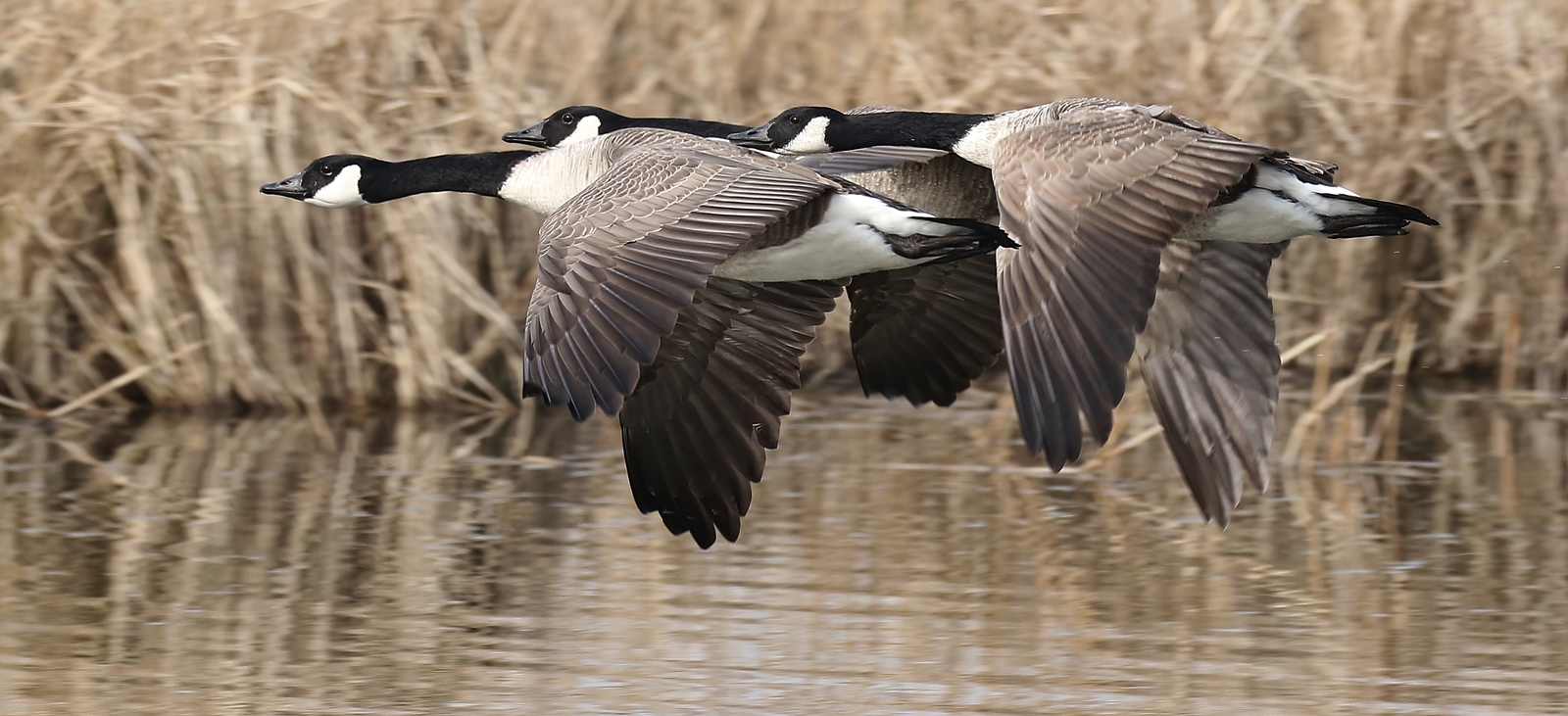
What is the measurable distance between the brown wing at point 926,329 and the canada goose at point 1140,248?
45cm

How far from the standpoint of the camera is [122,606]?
25.3ft

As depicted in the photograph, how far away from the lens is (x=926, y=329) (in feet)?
26.4

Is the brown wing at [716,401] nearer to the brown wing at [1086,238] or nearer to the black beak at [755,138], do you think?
the black beak at [755,138]

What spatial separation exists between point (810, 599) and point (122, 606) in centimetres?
231

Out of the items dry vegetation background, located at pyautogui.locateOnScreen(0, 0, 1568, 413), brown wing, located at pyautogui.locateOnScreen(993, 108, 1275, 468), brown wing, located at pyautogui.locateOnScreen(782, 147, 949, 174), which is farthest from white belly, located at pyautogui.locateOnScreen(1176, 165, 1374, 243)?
dry vegetation background, located at pyautogui.locateOnScreen(0, 0, 1568, 413)

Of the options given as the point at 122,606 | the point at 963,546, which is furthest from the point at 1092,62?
the point at 122,606

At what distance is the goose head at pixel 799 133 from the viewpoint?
26.2 feet

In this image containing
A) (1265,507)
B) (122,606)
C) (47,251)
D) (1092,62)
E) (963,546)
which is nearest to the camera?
(122,606)

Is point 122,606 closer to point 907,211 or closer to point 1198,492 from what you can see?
point 907,211

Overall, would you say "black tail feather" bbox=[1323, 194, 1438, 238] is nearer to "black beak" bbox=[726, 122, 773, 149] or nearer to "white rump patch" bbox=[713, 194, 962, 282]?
"white rump patch" bbox=[713, 194, 962, 282]

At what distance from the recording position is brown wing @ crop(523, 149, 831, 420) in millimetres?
5812

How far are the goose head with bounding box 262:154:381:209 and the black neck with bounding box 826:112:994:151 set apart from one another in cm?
177

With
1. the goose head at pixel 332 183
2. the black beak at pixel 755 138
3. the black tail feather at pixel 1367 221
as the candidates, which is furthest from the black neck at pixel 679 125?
the black tail feather at pixel 1367 221

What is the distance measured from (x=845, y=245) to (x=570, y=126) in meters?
2.39
